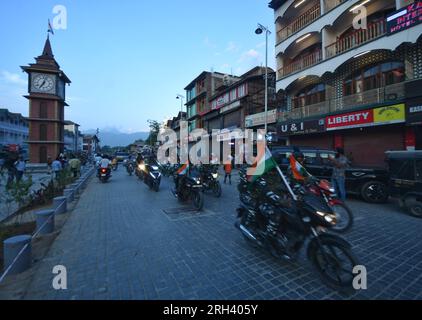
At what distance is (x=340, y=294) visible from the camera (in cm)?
272

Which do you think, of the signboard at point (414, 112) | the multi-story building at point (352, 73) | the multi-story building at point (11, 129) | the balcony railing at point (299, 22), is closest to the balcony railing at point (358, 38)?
the multi-story building at point (352, 73)

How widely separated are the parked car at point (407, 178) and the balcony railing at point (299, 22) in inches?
542

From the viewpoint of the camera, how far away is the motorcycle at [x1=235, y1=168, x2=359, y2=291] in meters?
2.84

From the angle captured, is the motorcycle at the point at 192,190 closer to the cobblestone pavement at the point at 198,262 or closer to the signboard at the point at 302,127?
the cobblestone pavement at the point at 198,262

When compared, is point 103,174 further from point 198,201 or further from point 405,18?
point 405,18

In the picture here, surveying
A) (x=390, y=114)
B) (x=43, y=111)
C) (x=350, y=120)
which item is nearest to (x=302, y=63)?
(x=350, y=120)

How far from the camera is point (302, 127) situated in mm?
16234

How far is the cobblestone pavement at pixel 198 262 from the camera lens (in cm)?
281

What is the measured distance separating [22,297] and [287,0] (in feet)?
75.4

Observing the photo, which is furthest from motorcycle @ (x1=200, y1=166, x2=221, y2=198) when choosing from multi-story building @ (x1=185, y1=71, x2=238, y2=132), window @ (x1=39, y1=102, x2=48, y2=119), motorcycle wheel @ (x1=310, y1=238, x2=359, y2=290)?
window @ (x1=39, y1=102, x2=48, y2=119)

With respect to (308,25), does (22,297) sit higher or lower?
lower
